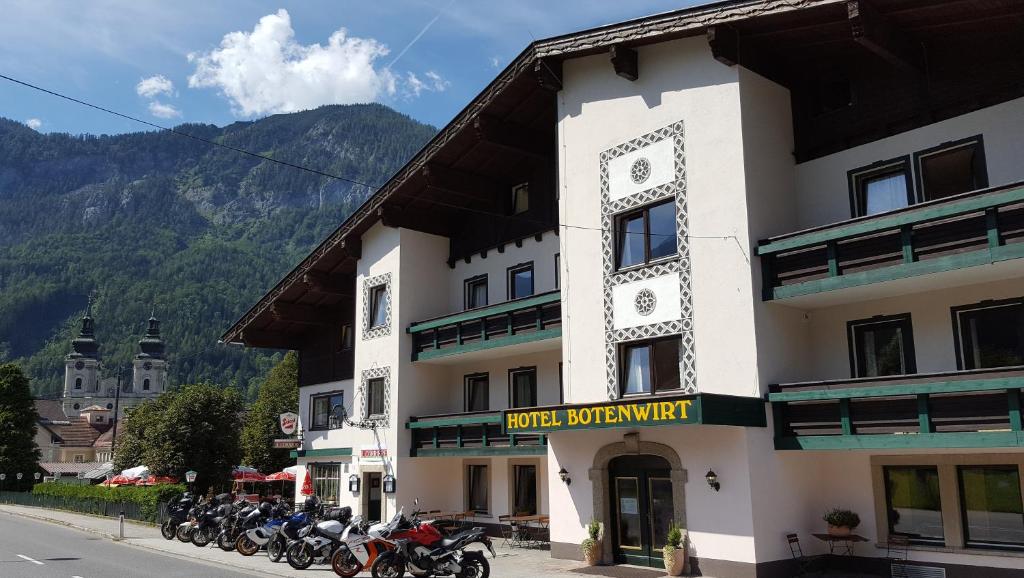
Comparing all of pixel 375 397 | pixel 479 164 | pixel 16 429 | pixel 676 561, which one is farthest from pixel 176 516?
pixel 16 429

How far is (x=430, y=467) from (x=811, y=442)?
47.0 ft

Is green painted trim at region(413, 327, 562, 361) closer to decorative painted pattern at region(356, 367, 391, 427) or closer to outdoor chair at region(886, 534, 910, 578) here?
decorative painted pattern at region(356, 367, 391, 427)

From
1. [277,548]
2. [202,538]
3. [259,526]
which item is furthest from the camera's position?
[202,538]

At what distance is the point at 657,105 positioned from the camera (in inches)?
761

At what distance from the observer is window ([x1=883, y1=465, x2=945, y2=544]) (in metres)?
16.3

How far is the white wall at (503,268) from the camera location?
965 inches

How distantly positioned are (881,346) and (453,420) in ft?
41.8

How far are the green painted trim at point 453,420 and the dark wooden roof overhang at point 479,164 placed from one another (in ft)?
18.4

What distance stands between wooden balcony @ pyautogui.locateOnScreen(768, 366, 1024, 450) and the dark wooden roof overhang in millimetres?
7411

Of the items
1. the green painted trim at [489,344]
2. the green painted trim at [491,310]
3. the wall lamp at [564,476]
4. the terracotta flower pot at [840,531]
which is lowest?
the terracotta flower pot at [840,531]

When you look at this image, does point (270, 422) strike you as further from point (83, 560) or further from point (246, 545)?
point (83, 560)

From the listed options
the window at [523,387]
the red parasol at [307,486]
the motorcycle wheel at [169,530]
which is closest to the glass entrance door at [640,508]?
the window at [523,387]

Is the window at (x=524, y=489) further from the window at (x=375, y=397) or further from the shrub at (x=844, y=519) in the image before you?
the shrub at (x=844, y=519)

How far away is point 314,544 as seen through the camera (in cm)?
1919
